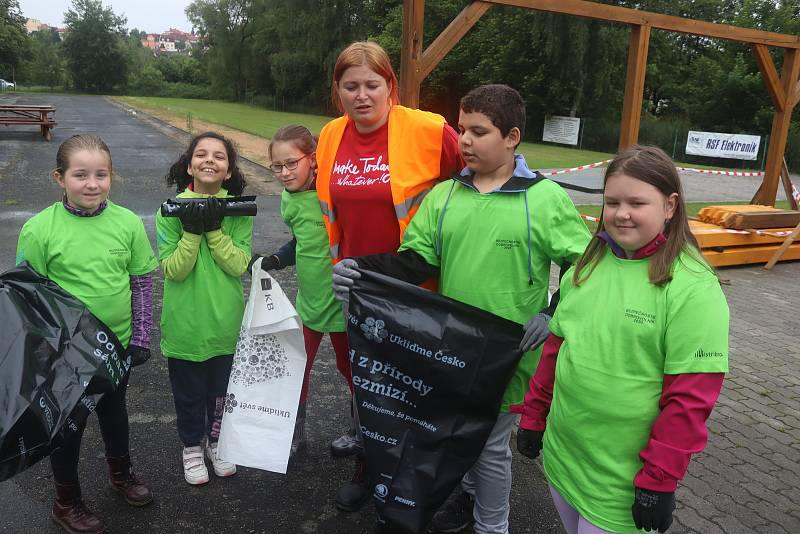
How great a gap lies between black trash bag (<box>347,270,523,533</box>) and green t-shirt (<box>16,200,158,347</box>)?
1033 mm

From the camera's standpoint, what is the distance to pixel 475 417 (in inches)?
90.0

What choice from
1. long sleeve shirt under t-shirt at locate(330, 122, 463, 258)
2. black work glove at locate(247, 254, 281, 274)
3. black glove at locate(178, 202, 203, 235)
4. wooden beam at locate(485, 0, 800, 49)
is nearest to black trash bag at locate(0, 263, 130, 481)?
black glove at locate(178, 202, 203, 235)

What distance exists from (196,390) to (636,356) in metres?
2.07

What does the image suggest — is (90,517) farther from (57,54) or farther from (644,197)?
(57,54)

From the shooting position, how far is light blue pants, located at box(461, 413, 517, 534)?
240 cm

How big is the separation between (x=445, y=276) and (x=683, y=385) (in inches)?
40.2

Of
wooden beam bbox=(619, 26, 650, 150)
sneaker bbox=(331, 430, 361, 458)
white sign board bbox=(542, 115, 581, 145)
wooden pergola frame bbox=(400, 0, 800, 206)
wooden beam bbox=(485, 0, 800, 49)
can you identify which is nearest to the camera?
sneaker bbox=(331, 430, 361, 458)

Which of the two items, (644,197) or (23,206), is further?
(23,206)

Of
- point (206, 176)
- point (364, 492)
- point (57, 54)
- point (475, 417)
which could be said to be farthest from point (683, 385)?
point (57, 54)

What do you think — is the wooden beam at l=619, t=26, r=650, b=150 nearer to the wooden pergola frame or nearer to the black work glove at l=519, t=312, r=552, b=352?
the wooden pergola frame

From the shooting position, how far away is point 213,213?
269 cm

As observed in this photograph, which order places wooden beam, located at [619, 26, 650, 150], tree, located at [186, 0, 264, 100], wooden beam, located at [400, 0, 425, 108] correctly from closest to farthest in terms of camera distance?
wooden beam, located at [400, 0, 425, 108] < wooden beam, located at [619, 26, 650, 150] < tree, located at [186, 0, 264, 100]

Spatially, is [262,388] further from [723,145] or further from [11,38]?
[11,38]

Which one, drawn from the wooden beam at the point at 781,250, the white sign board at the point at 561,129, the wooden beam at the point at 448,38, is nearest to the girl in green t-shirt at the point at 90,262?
the wooden beam at the point at 448,38
